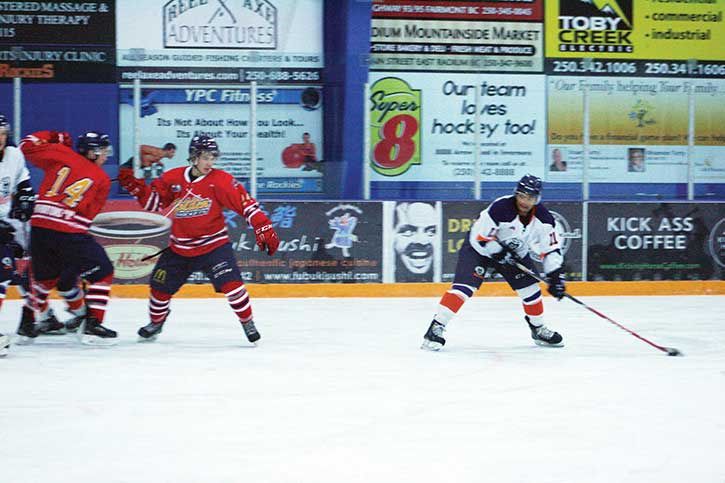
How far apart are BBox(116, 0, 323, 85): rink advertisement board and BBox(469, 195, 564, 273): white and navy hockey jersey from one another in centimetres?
506

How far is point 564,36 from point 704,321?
5349mm

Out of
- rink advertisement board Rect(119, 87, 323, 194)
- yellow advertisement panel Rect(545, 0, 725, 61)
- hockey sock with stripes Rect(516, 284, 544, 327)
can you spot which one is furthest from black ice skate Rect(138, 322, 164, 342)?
yellow advertisement panel Rect(545, 0, 725, 61)

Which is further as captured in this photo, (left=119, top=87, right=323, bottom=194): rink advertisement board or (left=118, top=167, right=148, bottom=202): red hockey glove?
(left=119, top=87, right=323, bottom=194): rink advertisement board

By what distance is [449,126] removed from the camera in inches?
442

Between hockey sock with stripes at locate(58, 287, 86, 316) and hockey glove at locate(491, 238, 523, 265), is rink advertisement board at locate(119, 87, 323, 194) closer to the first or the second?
hockey sock with stripes at locate(58, 287, 86, 316)

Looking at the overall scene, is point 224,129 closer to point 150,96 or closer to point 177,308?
point 150,96

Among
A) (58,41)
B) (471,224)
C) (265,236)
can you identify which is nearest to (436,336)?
(265,236)

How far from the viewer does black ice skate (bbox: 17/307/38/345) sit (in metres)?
6.48

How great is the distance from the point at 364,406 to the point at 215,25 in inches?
291

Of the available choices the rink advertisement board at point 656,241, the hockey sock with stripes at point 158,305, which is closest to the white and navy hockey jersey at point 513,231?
the hockey sock with stripes at point 158,305

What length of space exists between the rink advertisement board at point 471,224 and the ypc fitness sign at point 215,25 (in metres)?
2.95

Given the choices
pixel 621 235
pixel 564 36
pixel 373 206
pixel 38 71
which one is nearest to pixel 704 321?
pixel 621 235

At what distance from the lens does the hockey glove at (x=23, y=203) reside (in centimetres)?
608

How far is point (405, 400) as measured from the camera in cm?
478
